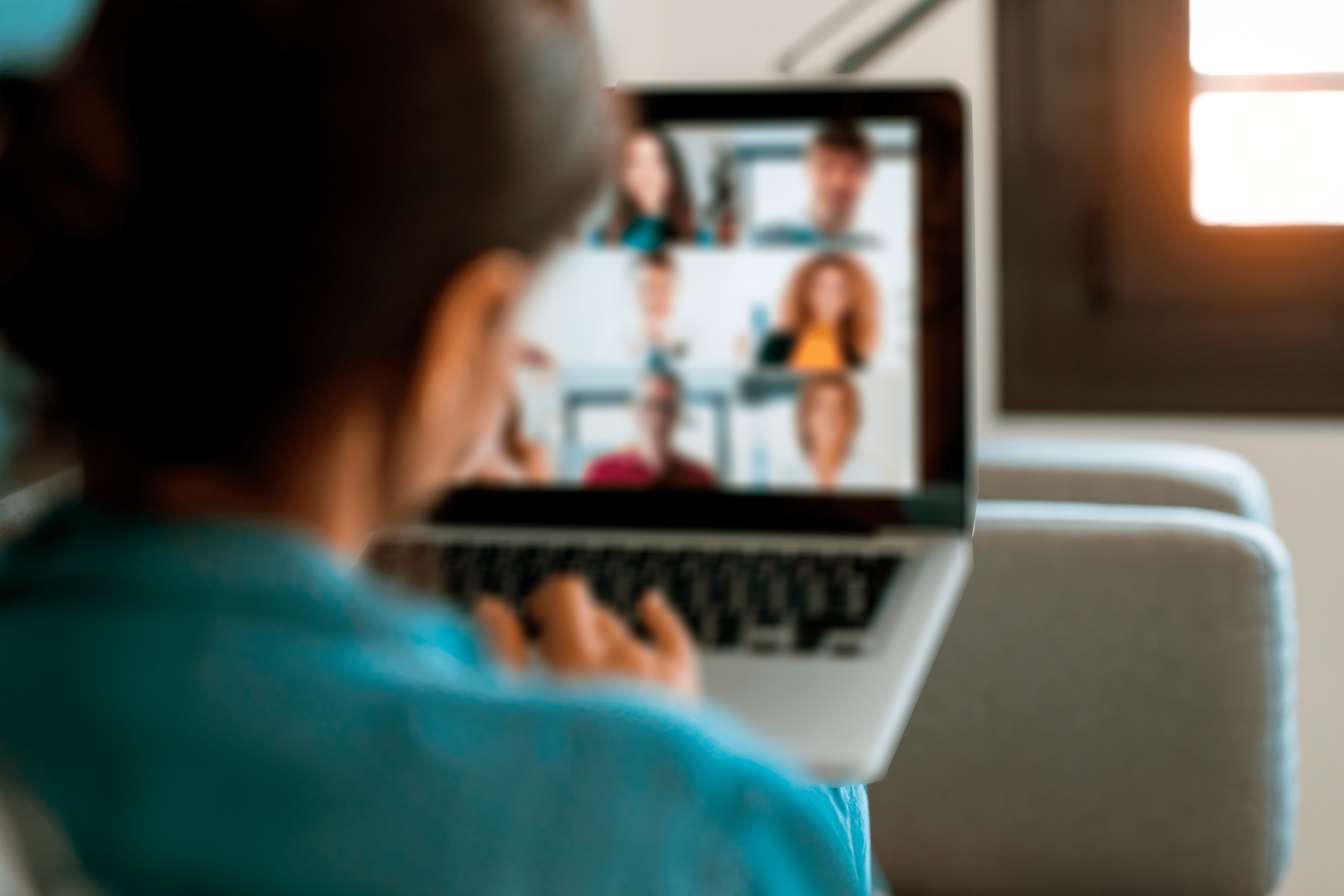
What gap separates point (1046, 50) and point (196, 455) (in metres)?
1.68

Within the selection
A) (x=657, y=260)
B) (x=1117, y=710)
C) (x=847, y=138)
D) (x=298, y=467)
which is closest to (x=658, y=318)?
(x=657, y=260)

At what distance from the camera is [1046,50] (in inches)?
70.1

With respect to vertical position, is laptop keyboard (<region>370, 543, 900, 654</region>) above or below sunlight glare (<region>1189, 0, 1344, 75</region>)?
below

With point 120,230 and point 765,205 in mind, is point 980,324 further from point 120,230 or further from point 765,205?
point 120,230

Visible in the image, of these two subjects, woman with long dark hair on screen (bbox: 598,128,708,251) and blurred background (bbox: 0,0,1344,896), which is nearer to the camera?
woman with long dark hair on screen (bbox: 598,128,708,251)

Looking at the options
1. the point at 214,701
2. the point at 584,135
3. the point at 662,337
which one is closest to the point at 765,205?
the point at 662,337

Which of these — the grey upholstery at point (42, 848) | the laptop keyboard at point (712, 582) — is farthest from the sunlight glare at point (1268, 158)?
the grey upholstery at point (42, 848)

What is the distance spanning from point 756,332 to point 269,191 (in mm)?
567

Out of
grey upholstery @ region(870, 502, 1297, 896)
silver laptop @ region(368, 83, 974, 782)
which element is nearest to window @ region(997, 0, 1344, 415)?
grey upholstery @ region(870, 502, 1297, 896)

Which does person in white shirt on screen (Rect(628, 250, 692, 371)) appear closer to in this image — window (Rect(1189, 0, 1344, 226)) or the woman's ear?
the woman's ear

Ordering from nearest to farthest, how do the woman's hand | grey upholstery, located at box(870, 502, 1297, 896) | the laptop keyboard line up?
the woman's hand, the laptop keyboard, grey upholstery, located at box(870, 502, 1297, 896)

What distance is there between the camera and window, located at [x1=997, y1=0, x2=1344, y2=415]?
1.72m

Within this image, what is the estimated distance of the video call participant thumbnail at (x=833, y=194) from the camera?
0.78 m

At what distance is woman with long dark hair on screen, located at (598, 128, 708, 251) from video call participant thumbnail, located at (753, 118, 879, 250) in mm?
49
